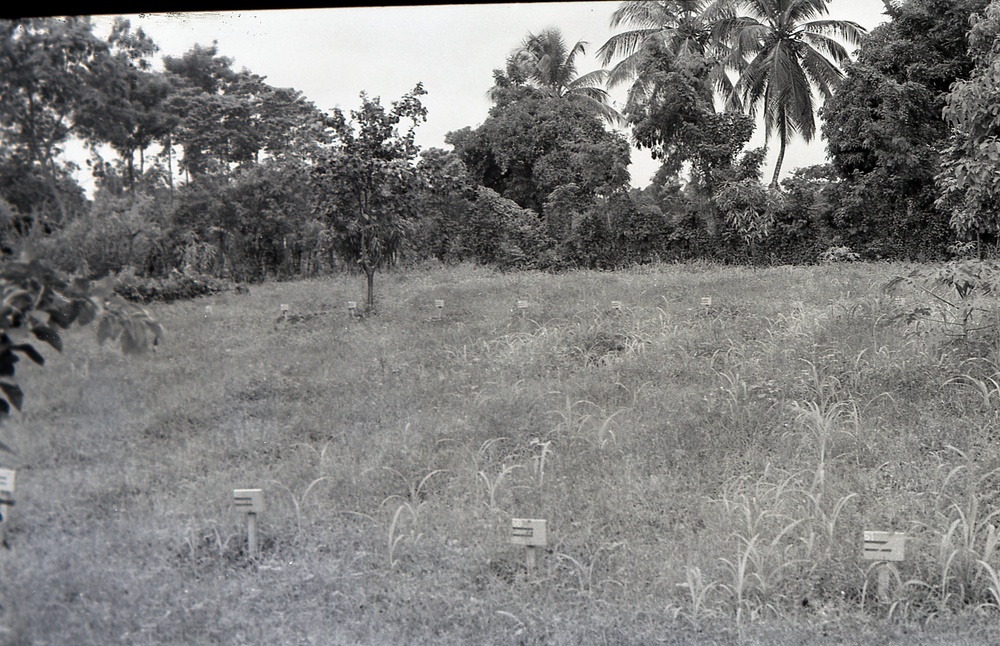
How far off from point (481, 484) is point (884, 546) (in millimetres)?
1669

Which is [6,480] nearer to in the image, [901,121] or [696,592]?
[696,592]

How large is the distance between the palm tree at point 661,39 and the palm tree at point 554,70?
0.62 feet

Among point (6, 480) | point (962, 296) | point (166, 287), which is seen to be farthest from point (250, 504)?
point (962, 296)

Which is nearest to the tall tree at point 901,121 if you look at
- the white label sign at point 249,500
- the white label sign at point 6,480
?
the white label sign at point 249,500

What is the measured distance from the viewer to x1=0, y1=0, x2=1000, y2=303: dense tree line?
2742 millimetres

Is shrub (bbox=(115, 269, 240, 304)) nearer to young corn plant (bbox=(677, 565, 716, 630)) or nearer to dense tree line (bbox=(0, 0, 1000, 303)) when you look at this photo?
dense tree line (bbox=(0, 0, 1000, 303))

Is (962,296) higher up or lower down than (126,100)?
lower down

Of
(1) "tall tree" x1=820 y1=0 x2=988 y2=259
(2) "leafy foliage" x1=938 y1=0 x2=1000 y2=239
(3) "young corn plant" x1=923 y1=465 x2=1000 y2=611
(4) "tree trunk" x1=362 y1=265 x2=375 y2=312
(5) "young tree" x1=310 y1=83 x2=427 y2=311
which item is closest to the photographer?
(3) "young corn plant" x1=923 y1=465 x2=1000 y2=611

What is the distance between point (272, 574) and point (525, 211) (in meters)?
3.96

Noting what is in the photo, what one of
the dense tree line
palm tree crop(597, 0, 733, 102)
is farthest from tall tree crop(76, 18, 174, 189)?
palm tree crop(597, 0, 733, 102)

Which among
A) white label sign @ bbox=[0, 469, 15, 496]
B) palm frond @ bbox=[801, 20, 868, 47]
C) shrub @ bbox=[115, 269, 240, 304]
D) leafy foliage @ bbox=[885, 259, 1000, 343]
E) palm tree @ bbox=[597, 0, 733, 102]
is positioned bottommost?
white label sign @ bbox=[0, 469, 15, 496]

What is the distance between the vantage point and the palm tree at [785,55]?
5.71 metres

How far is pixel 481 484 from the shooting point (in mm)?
3396

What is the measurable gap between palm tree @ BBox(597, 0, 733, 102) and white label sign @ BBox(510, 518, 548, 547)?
305 cm
